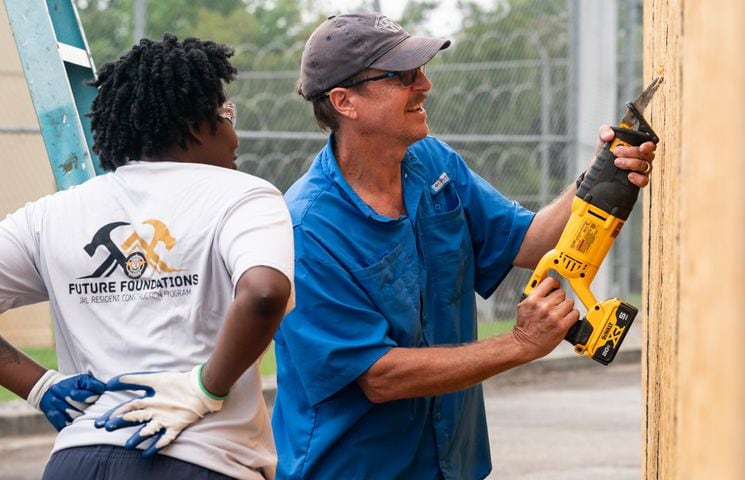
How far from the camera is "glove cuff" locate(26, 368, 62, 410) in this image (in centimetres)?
306

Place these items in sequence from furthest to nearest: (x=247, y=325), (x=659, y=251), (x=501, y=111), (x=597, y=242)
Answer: (x=501, y=111), (x=597, y=242), (x=659, y=251), (x=247, y=325)

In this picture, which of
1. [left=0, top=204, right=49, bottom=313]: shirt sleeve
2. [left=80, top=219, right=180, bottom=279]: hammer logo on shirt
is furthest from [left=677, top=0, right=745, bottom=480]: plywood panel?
[left=0, top=204, right=49, bottom=313]: shirt sleeve

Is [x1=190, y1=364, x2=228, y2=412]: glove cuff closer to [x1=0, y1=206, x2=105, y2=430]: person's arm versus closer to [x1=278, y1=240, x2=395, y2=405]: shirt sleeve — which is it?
[x1=0, y1=206, x2=105, y2=430]: person's arm

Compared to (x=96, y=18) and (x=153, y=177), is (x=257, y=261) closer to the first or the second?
(x=153, y=177)

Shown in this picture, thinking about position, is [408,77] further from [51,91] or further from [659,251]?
[51,91]

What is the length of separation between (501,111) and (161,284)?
38.9 ft

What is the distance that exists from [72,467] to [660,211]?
160cm

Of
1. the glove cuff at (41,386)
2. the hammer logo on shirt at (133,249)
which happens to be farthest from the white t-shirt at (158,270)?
the glove cuff at (41,386)

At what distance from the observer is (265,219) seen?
278cm

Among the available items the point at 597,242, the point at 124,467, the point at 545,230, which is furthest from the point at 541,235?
the point at 124,467

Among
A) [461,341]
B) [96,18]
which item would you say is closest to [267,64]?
[96,18]

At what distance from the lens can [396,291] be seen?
352 centimetres

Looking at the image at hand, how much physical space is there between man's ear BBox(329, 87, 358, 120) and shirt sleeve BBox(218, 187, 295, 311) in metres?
0.90

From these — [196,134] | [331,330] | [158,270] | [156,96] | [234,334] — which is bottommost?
[331,330]
